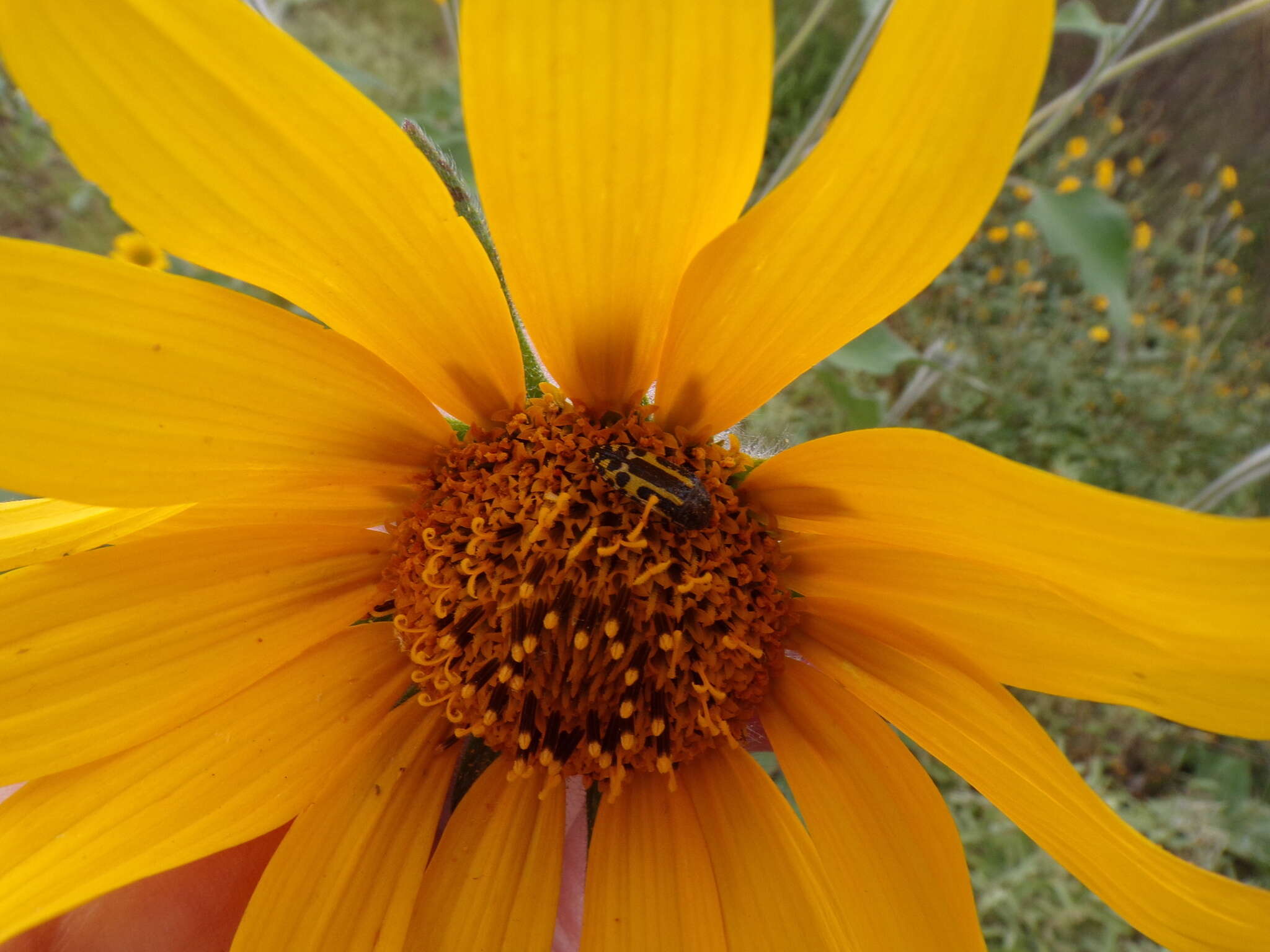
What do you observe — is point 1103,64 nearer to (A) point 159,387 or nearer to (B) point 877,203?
(B) point 877,203

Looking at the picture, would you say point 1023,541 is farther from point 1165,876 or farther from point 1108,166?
point 1108,166

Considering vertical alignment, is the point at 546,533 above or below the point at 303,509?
above

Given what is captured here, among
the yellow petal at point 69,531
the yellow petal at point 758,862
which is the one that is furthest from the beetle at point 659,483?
the yellow petal at point 69,531

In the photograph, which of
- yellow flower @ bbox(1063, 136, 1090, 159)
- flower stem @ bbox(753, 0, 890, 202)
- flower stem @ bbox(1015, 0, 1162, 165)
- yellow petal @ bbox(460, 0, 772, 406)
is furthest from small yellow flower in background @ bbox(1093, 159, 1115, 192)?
yellow petal @ bbox(460, 0, 772, 406)

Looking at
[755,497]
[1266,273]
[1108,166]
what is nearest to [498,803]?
[755,497]

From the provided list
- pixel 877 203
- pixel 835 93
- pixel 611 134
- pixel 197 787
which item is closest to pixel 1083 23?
pixel 835 93

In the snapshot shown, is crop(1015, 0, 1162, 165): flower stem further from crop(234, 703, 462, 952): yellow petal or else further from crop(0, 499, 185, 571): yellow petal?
crop(0, 499, 185, 571): yellow petal
